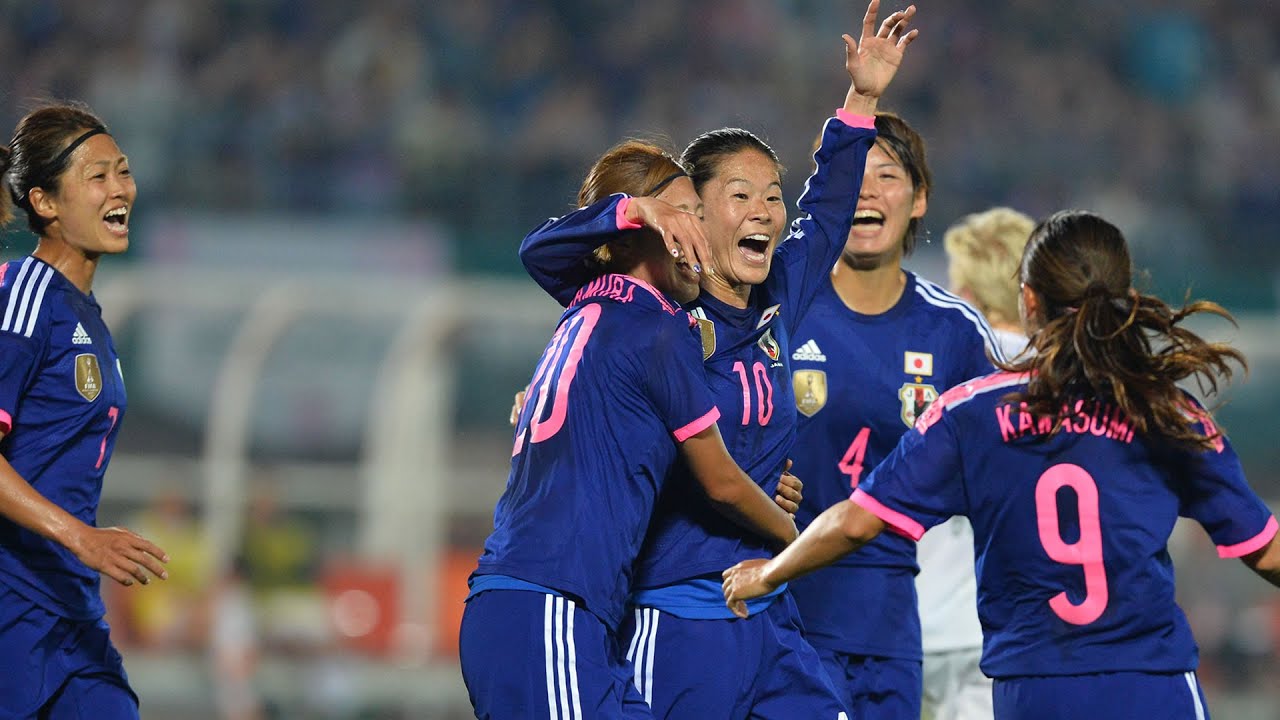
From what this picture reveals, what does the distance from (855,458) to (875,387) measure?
232 millimetres

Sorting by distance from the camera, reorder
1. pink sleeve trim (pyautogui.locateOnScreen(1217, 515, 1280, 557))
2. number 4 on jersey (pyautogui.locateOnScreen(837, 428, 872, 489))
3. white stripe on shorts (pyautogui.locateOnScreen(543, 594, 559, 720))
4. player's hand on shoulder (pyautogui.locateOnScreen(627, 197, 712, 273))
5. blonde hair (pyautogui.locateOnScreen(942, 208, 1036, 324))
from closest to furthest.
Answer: white stripe on shorts (pyautogui.locateOnScreen(543, 594, 559, 720)) < player's hand on shoulder (pyautogui.locateOnScreen(627, 197, 712, 273)) < pink sleeve trim (pyautogui.locateOnScreen(1217, 515, 1280, 557)) < number 4 on jersey (pyautogui.locateOnScreen(837, 428, 872, 489)) < blonde hair (pyautogui.locateOnScreen(942, 208, 1036, 324))

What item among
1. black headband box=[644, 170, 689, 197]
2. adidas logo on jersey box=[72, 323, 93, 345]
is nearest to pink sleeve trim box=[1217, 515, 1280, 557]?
black headband box=[644, 170, 689, 197]

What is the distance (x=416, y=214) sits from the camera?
13.4 meters

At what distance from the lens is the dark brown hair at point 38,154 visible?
4.29 metres

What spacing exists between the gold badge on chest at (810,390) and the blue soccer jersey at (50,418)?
6.63 feet

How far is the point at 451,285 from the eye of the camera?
1124 cm

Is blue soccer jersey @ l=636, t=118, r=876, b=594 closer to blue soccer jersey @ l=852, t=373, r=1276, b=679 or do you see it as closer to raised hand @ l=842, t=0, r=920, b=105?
raised hand @ l=842, t=0, r=920, b=105

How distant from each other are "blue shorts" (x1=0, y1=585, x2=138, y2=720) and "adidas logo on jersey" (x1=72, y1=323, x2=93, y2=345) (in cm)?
66

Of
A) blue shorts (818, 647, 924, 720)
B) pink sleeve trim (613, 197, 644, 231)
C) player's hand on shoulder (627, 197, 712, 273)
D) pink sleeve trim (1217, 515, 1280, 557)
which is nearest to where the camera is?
player's hand on shoulder (627, 197, 712, 273)

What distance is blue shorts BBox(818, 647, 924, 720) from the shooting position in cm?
458

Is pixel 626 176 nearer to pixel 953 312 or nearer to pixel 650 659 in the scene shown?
pixel 650 659

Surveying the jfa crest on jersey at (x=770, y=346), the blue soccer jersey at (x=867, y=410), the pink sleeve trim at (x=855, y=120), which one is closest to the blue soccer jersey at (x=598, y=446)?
the jfa crest on jersey at (x=770, y=346)

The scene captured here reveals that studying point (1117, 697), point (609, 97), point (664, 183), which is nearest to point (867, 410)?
point (664, 183)

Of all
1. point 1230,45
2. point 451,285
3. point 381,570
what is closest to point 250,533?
point 381,570
